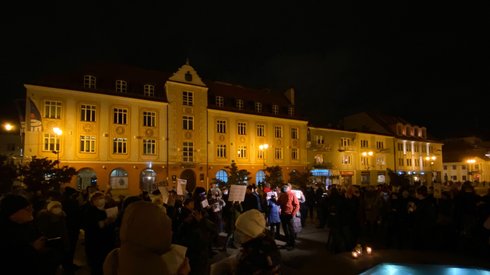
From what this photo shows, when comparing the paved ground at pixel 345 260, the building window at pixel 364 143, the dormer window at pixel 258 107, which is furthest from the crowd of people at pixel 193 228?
the building window at pixel 364 143

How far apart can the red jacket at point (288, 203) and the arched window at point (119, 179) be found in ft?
82.5

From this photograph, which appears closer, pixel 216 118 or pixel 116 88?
pixel 116 88

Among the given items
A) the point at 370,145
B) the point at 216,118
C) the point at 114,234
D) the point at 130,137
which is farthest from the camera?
the point at 370,145

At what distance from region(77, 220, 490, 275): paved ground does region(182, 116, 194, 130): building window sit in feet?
89.0

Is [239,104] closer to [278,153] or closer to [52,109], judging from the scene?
[278,153]

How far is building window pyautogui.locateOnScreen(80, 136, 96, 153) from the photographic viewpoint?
3188 centimetres

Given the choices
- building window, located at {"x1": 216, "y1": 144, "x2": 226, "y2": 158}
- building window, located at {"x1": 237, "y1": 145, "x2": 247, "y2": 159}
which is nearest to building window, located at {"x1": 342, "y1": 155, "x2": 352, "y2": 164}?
building window, located at {"x1": 237, "y1": 145, "x2": 247, "y2": 159}

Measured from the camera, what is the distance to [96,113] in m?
32.9

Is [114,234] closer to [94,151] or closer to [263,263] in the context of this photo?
[263,263]

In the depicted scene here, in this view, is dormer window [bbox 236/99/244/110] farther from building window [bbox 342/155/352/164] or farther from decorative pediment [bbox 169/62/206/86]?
building window [bbox 342/155/352/164]

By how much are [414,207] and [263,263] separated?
9970 mm

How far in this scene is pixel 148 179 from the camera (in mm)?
35188

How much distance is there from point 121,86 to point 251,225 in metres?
34.5

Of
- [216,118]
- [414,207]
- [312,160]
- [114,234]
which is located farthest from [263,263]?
[312,160]
